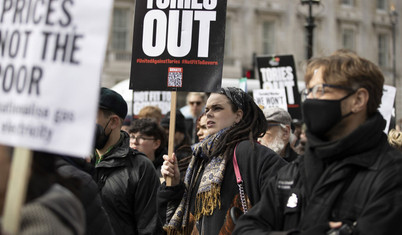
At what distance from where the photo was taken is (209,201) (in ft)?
14.5

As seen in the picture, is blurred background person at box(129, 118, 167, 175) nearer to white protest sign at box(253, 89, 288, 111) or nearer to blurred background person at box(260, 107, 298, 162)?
blurred background person at box(260, 107, 298, 162)

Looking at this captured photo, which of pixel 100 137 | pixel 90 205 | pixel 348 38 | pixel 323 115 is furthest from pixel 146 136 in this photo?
pixel 348 38

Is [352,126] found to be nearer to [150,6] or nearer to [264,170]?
[264,170]

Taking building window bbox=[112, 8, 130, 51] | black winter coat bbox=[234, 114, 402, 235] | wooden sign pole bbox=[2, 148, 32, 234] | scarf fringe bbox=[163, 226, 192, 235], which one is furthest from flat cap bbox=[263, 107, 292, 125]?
building window bbox=[112, 8, 130, 51]

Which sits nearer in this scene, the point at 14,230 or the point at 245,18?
the point at 14,230

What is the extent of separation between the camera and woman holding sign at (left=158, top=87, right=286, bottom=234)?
4410mm

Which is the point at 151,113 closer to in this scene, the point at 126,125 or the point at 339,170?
the point at 126,125

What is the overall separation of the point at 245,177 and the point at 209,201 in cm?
29

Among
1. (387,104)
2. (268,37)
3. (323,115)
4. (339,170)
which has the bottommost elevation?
(339,170)

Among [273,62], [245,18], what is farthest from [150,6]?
[245,18]

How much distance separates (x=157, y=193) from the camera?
184 inches

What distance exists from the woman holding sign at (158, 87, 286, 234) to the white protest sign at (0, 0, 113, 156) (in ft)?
6.15

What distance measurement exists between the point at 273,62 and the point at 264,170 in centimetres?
556

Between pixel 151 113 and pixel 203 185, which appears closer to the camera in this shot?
pixel 203 185
